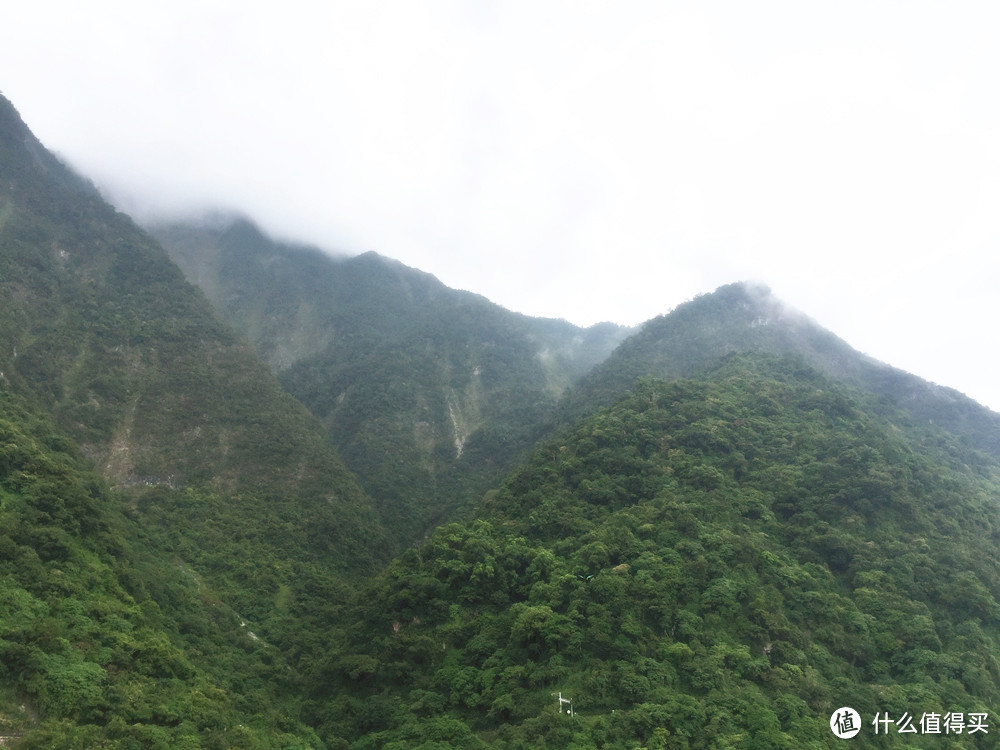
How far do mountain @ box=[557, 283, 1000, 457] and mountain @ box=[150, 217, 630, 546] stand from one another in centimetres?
1819

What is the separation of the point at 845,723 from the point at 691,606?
1027 centimetres

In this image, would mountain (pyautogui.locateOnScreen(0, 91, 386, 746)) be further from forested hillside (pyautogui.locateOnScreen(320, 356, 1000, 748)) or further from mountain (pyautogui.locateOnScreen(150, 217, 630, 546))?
mountain (pyautogui.locateOnScreen(150, 217, 630, 546))

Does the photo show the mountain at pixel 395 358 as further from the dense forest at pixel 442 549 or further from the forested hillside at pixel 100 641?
the forested hillside at pixel 100 641

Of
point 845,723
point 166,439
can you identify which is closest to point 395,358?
point 166,439

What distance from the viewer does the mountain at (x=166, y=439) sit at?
148ft

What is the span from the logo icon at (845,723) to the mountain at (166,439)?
31.4m

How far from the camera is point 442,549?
46812 millimetres

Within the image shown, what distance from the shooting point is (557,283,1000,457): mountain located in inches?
3718

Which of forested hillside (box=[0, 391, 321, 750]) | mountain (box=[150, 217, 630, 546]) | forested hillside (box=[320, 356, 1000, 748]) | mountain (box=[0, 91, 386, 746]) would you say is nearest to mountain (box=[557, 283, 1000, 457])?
mountain (box=[150, 217, 630, 546])

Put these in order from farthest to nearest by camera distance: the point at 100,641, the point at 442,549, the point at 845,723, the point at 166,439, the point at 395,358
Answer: the point at 395,358, the point at 166,439, the point at 442,549, the point at 845,723, the point at 100,641

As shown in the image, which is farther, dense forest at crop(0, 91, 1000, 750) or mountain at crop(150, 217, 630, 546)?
mountain at crop(150, 217, 630, 546)

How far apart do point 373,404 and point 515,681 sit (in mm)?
78618

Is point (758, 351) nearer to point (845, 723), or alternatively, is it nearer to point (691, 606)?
point (691, 606)

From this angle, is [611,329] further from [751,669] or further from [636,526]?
[751,669]
